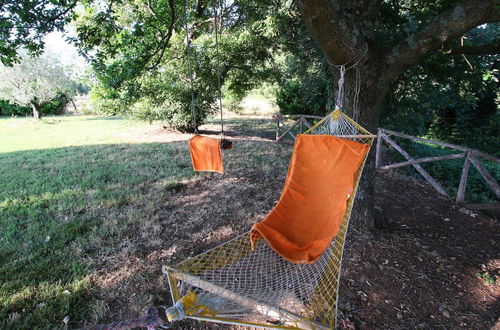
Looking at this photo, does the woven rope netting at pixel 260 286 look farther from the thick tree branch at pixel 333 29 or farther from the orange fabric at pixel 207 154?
the orange fabric at pixel 207 154

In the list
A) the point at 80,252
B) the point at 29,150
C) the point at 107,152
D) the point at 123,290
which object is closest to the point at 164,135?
the point at 107,152

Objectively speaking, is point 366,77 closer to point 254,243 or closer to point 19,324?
point 254,243

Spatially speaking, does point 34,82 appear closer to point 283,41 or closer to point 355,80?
point 283,41

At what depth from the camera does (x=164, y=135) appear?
8734 mm

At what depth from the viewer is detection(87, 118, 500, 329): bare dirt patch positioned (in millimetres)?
1883

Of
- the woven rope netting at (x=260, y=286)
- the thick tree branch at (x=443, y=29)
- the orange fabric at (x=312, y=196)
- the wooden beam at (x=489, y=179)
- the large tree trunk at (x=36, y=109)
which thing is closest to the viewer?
the woven rope netting at (x=260, y=286)

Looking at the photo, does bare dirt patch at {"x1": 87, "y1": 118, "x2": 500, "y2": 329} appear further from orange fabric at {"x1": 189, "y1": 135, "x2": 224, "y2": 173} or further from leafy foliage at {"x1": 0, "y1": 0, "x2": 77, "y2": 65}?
leafy foliage at {"x1": 0, "y1": 0, "x2": 77, "y2": 65}

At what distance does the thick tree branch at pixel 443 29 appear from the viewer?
6.17 feet

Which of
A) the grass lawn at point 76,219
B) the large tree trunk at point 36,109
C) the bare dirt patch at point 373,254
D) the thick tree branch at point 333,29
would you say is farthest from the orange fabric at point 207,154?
the large tree trunk at point 36,109

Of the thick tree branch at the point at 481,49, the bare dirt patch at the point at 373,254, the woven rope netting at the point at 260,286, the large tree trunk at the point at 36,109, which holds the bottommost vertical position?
the bare dirt patch at the point at 373,254

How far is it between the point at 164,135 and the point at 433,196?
24.1 feet

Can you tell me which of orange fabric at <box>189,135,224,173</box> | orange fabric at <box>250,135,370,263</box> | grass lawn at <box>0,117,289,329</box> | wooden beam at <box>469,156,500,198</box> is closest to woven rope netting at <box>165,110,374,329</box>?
orange fabric at <box>250,135,370,263</box>

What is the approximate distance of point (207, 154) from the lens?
10.5 ft

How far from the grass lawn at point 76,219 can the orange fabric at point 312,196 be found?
1053 millimetres
